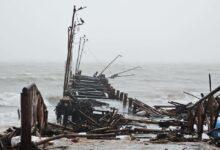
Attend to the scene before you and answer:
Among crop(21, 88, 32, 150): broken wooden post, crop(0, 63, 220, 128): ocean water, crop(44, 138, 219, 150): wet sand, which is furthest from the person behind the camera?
crop(0, 63, 220, 128): ocean water

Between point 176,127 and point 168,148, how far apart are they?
6.70 meters

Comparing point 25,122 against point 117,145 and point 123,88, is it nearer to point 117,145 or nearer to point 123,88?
point 117,145

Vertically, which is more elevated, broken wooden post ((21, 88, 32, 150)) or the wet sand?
broken wooden post ((21, 88, 32, 150))

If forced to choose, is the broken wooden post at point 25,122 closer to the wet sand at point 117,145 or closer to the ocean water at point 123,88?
the wet sand at point 117,145

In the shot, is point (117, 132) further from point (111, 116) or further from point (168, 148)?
point (168, 148)

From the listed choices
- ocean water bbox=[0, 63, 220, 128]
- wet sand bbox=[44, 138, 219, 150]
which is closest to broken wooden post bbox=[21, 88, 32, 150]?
wet sand bbox=[44, 138, 219, 150]

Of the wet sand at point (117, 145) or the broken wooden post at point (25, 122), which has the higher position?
the broken wooden post at point (25, 122)

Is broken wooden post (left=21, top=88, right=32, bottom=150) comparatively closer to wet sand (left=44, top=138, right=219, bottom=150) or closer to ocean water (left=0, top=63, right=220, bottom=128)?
wet sand (left=44, top=138, right=219, bottom=150)

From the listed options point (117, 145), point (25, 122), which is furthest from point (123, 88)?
point (25, 122)

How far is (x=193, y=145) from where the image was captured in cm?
837

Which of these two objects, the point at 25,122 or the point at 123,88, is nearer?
the point at 25,122

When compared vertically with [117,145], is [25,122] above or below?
above

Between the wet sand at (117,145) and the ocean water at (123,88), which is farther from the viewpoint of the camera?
the ocean water at (123,88)

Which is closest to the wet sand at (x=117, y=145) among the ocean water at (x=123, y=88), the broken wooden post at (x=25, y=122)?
the broken wooden post at (x=25, y=122)
